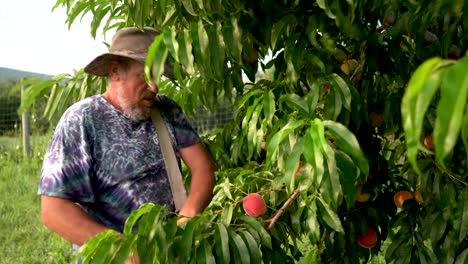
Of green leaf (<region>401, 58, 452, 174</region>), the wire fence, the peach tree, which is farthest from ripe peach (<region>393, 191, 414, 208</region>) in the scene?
the wire fence

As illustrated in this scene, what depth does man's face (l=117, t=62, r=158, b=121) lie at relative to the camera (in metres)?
1.71

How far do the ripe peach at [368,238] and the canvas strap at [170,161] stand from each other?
48cm

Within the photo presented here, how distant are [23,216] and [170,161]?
330 centimetres

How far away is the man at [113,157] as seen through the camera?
1.60 metres

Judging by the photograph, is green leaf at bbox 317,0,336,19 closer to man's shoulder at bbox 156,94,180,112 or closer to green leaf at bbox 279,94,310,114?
green leaf at bbox 279,94,310,114

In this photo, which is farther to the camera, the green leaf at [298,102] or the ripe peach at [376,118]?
the ripe peach at [376,118]

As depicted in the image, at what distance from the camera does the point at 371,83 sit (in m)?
1.52

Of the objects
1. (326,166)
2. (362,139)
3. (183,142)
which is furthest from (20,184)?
Answer: (326,166)

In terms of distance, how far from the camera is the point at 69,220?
1.57 m

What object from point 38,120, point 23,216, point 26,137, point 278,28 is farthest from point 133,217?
point 38,120

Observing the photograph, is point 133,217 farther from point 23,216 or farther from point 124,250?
point 23,216

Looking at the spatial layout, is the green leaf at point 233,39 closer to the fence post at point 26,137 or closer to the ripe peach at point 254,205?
the ripe peach at point 254,205

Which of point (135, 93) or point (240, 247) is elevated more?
point (135, 93)

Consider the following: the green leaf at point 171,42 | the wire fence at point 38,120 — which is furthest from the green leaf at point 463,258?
the wire fence at point 38,120
